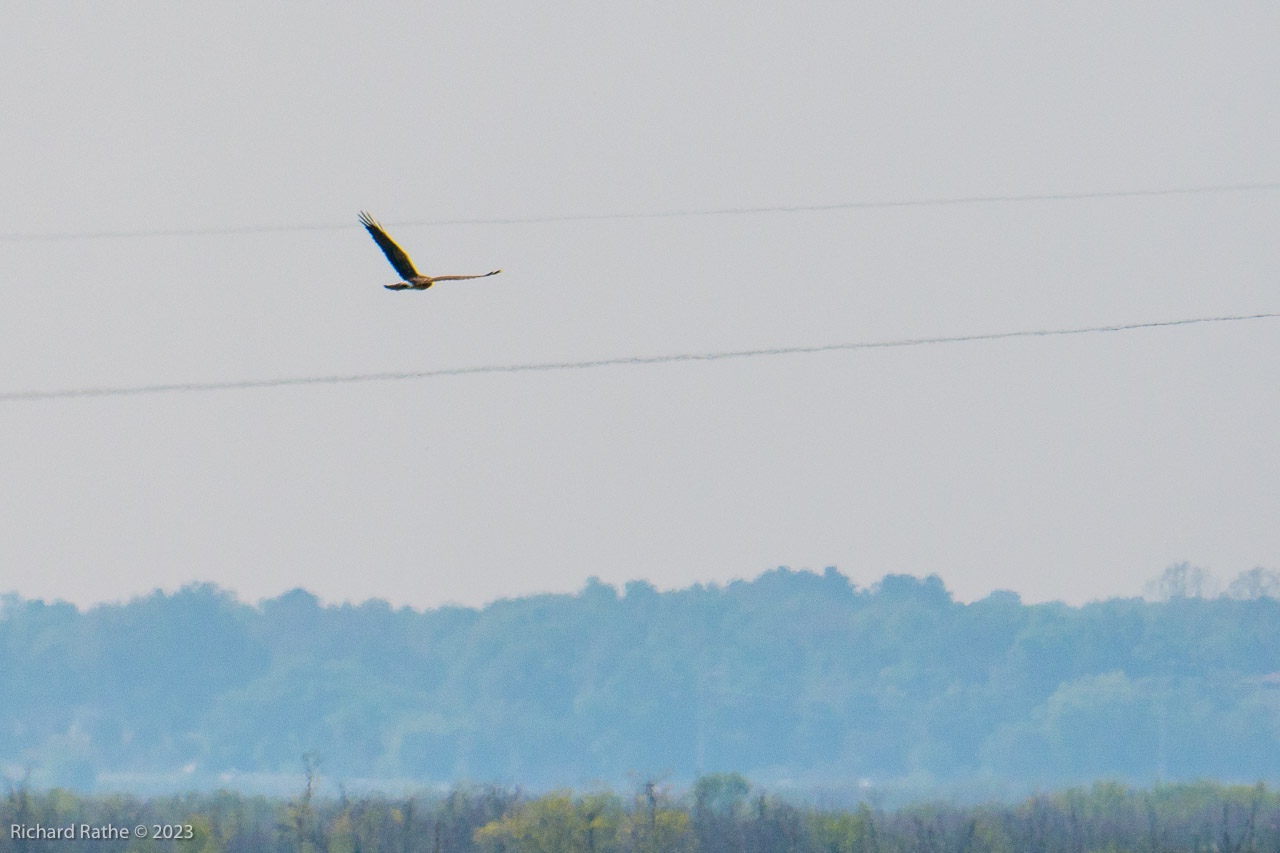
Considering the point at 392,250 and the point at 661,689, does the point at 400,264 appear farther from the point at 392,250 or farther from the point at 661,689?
the point at 661,689

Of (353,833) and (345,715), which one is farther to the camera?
(345,715)

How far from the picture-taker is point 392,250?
13406 mm

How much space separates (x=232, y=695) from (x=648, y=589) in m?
24.6

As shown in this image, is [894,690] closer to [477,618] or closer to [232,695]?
[477,618]

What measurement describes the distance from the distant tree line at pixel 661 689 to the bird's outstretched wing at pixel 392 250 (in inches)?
2744

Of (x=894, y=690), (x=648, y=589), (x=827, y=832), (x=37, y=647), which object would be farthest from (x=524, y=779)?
(x=827, y=832)

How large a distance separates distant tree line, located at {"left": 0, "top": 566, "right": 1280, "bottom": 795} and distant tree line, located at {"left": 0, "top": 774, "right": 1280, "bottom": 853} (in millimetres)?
45526

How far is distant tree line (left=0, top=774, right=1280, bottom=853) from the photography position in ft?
93.5

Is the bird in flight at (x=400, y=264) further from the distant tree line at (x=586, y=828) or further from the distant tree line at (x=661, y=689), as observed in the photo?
the distant tree line at (x=661, y=689)

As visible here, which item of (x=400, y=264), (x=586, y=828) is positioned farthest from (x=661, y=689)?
(x=400, y=264)

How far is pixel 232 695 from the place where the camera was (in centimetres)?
8712

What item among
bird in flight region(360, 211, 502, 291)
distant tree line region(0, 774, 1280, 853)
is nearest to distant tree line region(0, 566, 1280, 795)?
distant tree line region(0, 774, 1280, 853)

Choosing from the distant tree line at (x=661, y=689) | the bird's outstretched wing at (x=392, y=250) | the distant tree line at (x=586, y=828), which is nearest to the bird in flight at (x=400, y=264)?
the bird's outstretched wing at (x=392, y=250)

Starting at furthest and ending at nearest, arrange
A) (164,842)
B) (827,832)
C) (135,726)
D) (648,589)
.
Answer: (648,589) → (135,726) → (827,832) → (164,842)
